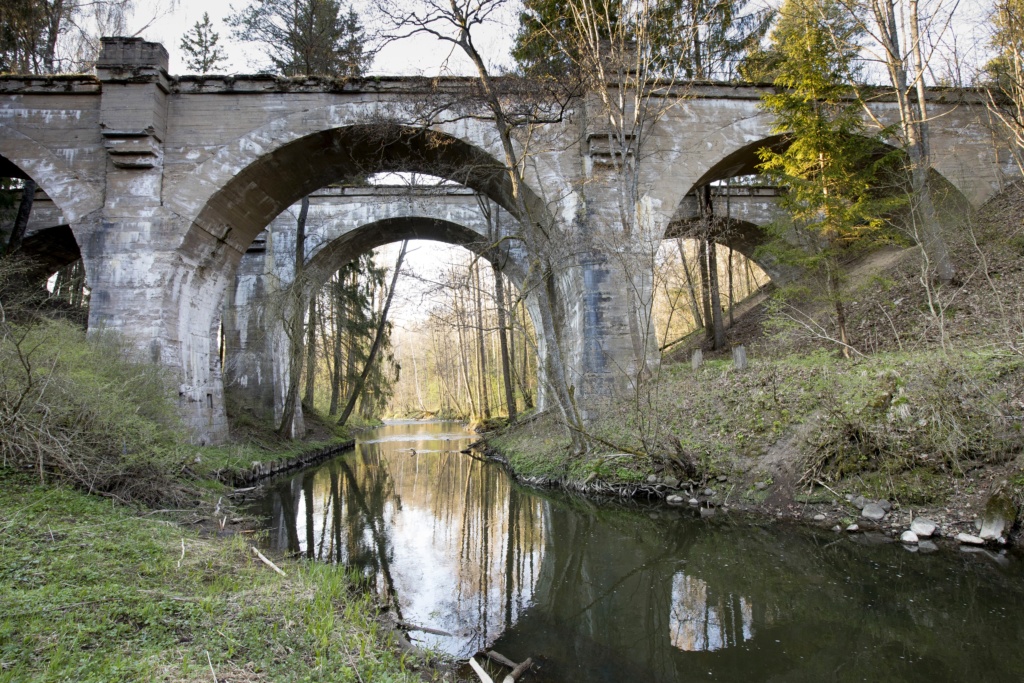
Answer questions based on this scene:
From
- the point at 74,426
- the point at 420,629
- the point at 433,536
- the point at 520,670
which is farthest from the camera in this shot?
the point at 433,536

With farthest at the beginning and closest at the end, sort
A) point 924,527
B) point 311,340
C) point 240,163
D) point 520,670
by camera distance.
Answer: point 311,340
point 240,163
point 924,527
point 520,670

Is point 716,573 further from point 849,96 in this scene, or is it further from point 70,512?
point 849,96

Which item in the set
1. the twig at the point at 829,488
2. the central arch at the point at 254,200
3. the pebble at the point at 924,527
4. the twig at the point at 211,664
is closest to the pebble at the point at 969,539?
the pebble at the point at 924,527

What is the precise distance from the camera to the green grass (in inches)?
113

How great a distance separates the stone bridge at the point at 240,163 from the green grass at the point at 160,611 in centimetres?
720

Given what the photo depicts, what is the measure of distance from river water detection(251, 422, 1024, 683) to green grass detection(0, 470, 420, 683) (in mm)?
988

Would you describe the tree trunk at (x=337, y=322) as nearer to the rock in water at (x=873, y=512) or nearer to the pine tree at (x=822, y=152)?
the pine tree at (x=822, y=152)

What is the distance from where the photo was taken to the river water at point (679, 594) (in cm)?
397

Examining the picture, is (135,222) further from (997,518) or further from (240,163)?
(997,518)

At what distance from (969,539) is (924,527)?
391 mm

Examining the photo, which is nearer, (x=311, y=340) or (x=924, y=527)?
(x=924, y=527)

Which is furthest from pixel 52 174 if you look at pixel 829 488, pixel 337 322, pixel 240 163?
pixel 829 488

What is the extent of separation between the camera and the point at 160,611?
11.6ft

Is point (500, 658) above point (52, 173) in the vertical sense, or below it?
below
